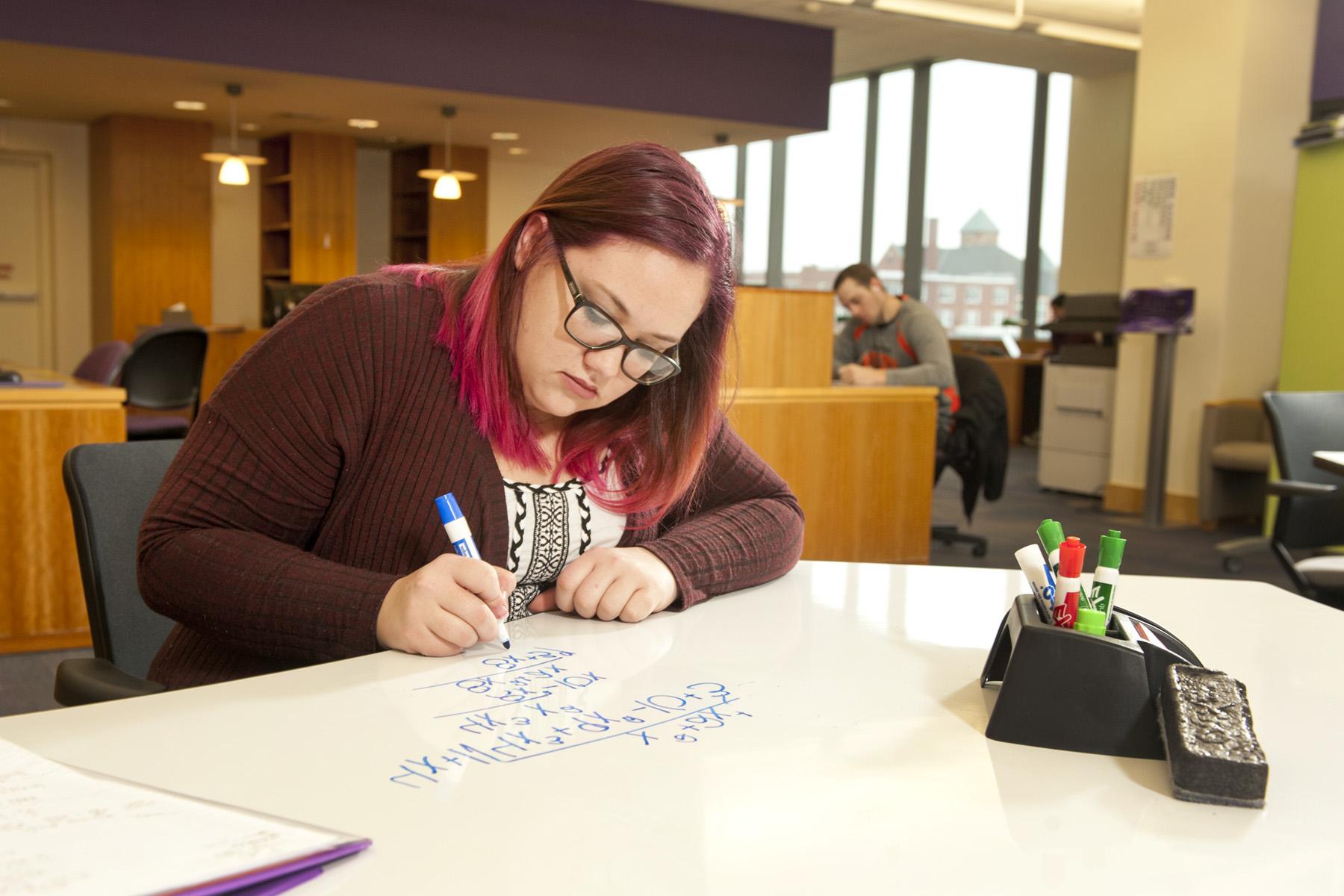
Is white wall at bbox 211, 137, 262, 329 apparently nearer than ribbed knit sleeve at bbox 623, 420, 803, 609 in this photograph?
No

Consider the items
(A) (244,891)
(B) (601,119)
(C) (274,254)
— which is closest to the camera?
(A) (244,891)

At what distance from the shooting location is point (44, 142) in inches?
383

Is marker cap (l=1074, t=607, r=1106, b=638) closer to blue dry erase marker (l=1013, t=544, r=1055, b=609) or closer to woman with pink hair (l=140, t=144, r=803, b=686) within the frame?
blue dry erase marker (l=1013, t=544, r=1055, b=609)

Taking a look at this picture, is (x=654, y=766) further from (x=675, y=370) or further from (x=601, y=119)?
(x=601, y=119)

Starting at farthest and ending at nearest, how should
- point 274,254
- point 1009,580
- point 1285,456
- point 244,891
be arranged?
point 274,254
point 1285,456
point 1009,580
point 244,891

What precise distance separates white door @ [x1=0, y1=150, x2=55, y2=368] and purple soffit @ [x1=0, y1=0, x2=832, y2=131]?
411 cm

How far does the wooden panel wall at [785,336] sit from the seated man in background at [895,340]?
0.42 meters

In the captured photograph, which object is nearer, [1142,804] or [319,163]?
[1142,804]

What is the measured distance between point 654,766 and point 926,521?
3.97m

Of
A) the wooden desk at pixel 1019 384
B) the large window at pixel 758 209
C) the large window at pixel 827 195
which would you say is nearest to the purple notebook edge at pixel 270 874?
the wooden desk at pixel 1019 384

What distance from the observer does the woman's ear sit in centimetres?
124

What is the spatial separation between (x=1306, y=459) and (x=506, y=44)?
5634 millimetres

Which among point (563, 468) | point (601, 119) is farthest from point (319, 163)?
point (563, 468)

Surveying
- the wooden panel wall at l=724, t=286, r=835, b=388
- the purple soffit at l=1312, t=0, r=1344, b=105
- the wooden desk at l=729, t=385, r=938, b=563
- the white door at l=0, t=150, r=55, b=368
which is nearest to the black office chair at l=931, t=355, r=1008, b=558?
the wooden desk at l=729, t=385, r=938, b=563
